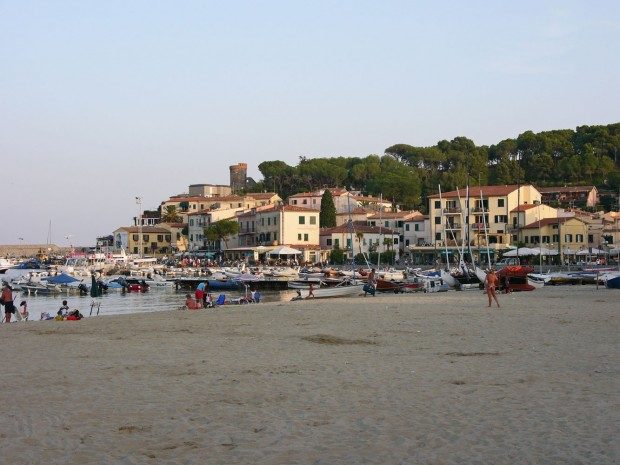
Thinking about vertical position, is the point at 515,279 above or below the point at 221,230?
below

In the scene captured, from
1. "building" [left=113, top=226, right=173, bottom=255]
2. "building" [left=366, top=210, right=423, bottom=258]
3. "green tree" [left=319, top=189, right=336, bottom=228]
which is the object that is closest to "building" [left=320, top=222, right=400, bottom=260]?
"building" [left=366, top=210, right=423, bottom=258]

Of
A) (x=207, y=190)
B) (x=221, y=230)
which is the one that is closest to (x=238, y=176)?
(x=207, y=190)

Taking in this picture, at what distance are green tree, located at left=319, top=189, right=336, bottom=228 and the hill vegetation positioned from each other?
16.7 metres

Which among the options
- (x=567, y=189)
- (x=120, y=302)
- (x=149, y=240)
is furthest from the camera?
(x=149, y=240)

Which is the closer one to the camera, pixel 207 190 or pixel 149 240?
pixel 149 240

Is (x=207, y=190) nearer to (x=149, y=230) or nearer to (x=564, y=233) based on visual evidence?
(x=149, y=230)

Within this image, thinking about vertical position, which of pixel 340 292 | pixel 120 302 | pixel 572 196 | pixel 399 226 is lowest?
pixel 120 302

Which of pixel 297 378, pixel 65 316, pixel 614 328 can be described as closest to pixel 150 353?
pixel 297 378

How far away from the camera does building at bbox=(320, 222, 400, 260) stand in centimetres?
10819

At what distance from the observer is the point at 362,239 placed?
109 m

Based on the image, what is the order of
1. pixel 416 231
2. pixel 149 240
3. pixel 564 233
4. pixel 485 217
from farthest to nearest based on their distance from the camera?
pixel 149 240, pixel 416 231, pixel 485 217, pixel 564 233

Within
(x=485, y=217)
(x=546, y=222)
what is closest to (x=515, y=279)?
(x=546, y=222)

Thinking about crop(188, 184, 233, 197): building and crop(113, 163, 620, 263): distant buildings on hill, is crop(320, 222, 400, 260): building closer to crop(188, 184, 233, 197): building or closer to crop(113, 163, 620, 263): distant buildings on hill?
crop(113, 163, 620, 263): distant buildings on hill

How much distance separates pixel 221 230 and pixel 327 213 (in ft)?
55.1
